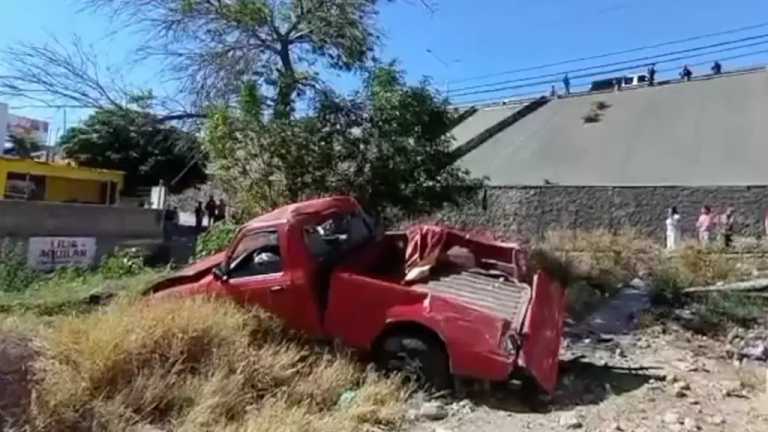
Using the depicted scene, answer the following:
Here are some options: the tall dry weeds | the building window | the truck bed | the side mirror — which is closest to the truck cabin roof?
the side mirror

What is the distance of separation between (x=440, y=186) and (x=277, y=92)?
12.1 ft

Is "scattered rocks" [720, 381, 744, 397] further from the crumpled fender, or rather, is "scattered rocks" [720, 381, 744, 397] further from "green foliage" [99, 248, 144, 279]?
"green foliage" [99, 248, 144, 279]

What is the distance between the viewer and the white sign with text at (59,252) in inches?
494

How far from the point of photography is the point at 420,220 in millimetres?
13492

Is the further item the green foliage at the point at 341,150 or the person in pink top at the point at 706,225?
the person in pink top at the point at 706,225

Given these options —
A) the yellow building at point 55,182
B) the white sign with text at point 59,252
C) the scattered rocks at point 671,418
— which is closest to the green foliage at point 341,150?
the white sign with text at point 59,252

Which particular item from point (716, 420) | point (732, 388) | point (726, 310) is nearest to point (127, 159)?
point (726, 310)

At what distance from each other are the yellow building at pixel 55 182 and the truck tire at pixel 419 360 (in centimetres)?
1851

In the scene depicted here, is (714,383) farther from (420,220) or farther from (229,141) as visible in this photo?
(229,141)

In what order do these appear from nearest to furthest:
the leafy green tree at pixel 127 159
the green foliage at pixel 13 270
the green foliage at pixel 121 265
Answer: the green foliage at pixel 13 270, the green foliage at pixel 121 265, the leafy green tree at pixel 127 159

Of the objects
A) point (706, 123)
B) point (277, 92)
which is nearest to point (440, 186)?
point (277, 92)

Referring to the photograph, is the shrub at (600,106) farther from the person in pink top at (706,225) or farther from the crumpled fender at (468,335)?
the crumpled fender at (468,335)

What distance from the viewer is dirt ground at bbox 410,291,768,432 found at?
5848 mm

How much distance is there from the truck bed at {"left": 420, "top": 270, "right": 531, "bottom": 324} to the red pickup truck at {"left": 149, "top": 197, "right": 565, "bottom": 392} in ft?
0.04
